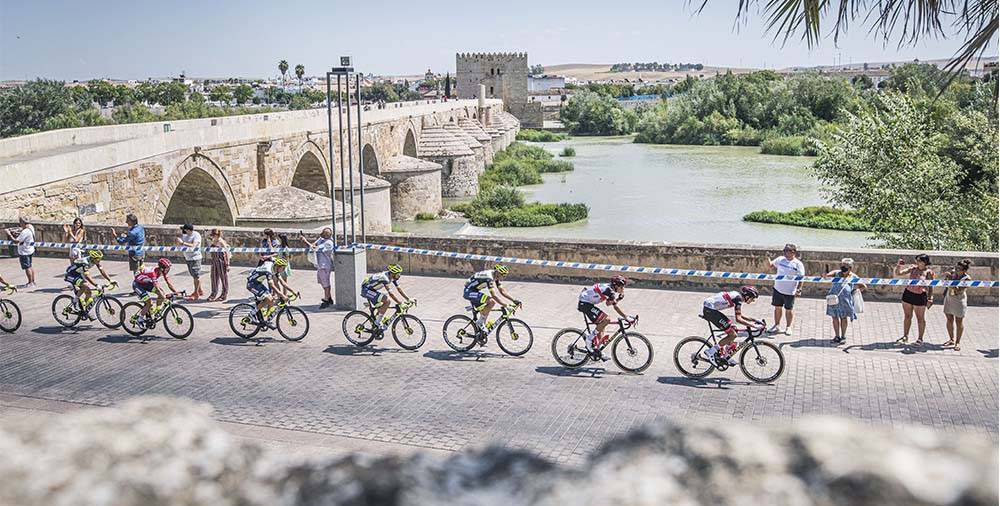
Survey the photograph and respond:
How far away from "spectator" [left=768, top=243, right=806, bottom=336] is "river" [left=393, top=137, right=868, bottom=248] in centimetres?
952

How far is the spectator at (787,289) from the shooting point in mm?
9867

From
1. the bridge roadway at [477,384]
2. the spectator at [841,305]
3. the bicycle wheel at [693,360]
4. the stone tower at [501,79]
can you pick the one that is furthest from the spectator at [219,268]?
the stone tower at [501,79]

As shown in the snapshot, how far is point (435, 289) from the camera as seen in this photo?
12344 millimetres

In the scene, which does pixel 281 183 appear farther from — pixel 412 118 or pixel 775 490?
pixel 775 490

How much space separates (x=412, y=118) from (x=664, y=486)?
46.1 meters

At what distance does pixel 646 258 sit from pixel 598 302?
3.91 metres

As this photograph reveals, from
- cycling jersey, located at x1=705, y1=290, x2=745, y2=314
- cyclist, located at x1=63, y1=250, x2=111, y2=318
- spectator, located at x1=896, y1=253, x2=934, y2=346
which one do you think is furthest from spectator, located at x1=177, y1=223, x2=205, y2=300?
spectator, located at x1=896, y1=253, x2=934, y2=346

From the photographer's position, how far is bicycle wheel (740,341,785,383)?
26.9 ft

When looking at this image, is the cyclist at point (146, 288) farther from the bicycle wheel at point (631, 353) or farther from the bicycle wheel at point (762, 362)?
the bicycle wheel at point (762, 362)

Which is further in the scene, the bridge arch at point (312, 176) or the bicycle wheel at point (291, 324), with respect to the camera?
the bridge arch at point (312, 176)

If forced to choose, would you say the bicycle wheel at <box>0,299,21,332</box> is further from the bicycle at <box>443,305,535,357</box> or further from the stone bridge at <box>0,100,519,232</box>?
the bicycle at <box>443,305,535,357</box>

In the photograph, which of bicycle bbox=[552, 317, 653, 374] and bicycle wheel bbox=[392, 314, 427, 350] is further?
bicycle wheel bbox=[392, 314, 427, 350]

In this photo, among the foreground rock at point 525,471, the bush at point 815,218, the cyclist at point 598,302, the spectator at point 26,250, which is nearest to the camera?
the foreground rock at point 525,471

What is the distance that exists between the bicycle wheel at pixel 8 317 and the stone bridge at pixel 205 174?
3820mm
